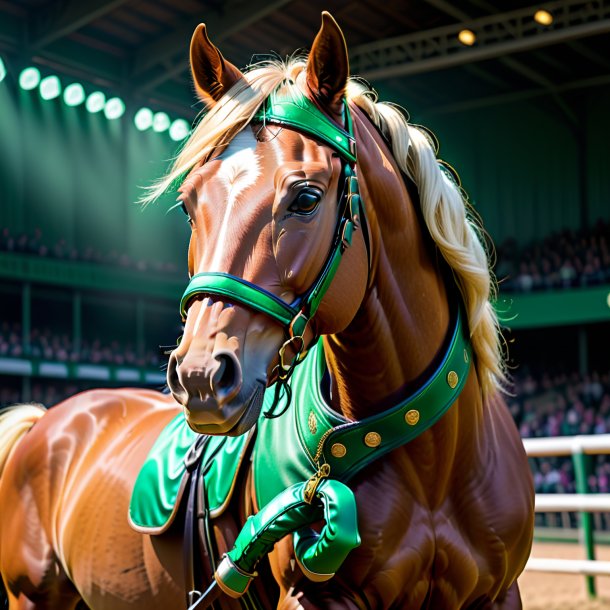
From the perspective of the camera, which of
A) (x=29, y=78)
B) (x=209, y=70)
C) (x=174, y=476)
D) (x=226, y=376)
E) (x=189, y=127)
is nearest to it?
(x=226, y=376)

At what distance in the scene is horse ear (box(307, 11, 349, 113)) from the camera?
2160mm

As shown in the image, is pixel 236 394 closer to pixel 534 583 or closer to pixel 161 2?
pixel 534 583

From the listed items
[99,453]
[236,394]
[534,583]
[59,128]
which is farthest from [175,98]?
[236,394]

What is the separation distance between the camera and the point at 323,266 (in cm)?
209

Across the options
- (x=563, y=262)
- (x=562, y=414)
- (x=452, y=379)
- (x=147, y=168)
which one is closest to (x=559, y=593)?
(x=452, y=379)

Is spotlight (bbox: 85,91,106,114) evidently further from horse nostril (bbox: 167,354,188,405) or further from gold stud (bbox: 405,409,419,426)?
horse nostril (bbox: 167,354,188,405)

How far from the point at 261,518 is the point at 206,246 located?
66 cm

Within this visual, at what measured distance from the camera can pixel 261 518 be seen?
2219mm

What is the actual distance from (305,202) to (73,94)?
62.2ft

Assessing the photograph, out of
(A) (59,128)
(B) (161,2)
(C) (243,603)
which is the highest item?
(B) (161,2)

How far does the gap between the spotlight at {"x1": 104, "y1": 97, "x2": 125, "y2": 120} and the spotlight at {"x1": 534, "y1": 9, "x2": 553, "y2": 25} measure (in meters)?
8.95

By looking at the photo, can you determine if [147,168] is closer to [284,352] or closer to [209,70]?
[209,70]

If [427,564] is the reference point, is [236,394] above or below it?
above

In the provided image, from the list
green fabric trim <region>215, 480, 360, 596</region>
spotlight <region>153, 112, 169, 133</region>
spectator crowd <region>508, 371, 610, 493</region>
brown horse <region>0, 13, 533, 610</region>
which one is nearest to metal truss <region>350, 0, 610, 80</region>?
spotlight <region>153, 112, 169, 133</region>
